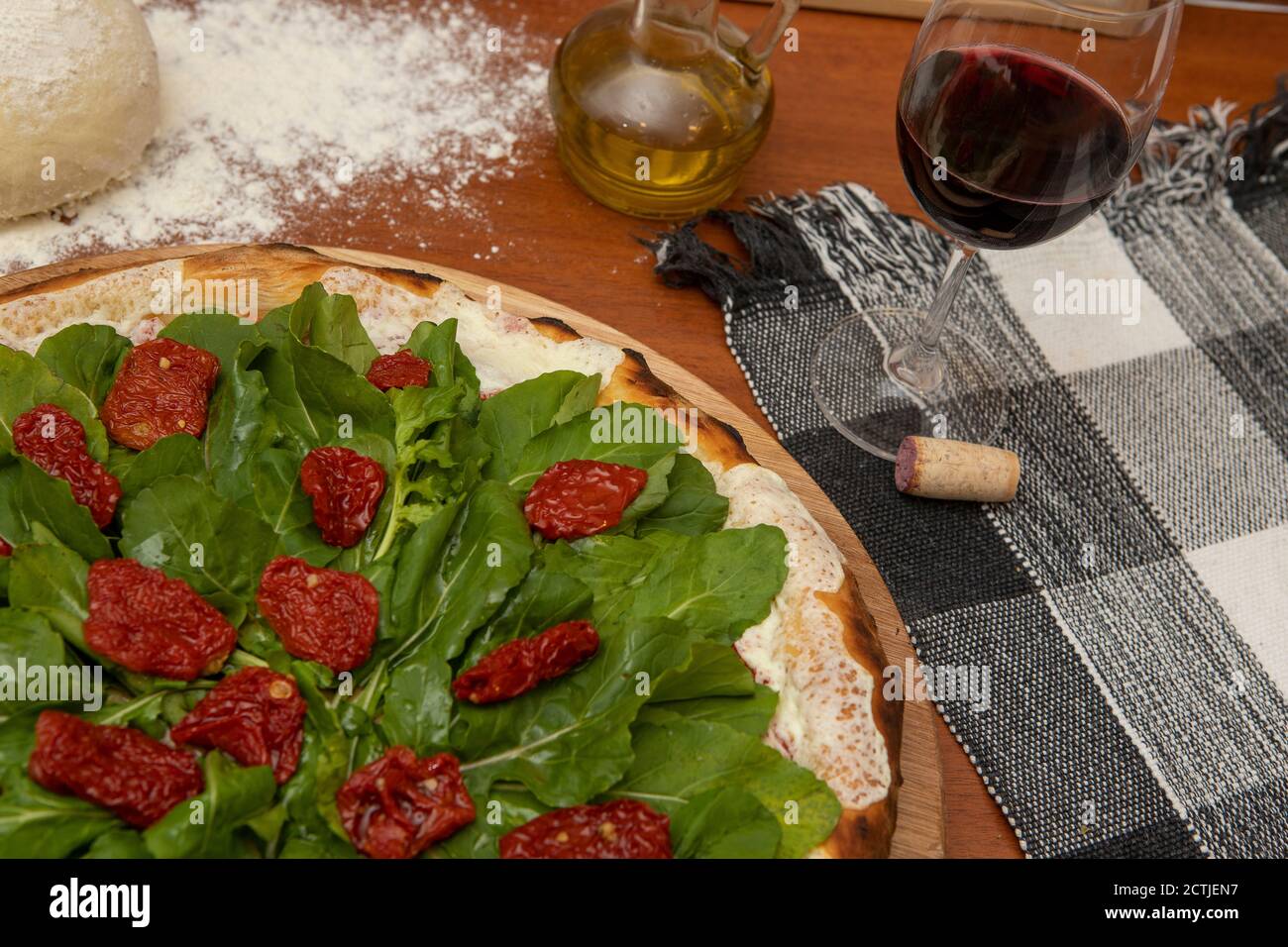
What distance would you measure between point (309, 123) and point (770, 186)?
101 centimetres

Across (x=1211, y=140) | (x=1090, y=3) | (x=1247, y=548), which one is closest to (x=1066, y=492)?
Result: (x=1247, y=548)

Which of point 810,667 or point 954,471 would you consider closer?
point 810,667

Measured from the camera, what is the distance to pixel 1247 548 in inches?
85.4

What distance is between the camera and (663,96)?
2.34m

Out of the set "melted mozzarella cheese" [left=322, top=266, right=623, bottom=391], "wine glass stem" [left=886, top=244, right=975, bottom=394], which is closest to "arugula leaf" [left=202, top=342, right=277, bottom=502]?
"melted mozzarella cheese" [left=322, top=266, right=623, bottom=391]

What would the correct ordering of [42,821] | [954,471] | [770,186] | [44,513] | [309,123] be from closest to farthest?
[42,821] < [44,513] < [954,471] < [309,123] < [770,186]

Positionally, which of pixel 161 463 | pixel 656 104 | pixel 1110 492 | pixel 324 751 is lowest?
pixel 1110 492

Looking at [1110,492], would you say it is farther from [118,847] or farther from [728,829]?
[118,847]

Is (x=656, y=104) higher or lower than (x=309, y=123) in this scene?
higher

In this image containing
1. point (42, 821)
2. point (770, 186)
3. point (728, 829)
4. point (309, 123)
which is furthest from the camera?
point (770, 186)

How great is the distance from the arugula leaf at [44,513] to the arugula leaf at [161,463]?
0.08 m

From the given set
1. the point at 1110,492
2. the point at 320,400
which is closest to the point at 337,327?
the point at 320,400

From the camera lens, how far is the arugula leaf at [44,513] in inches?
56.7
